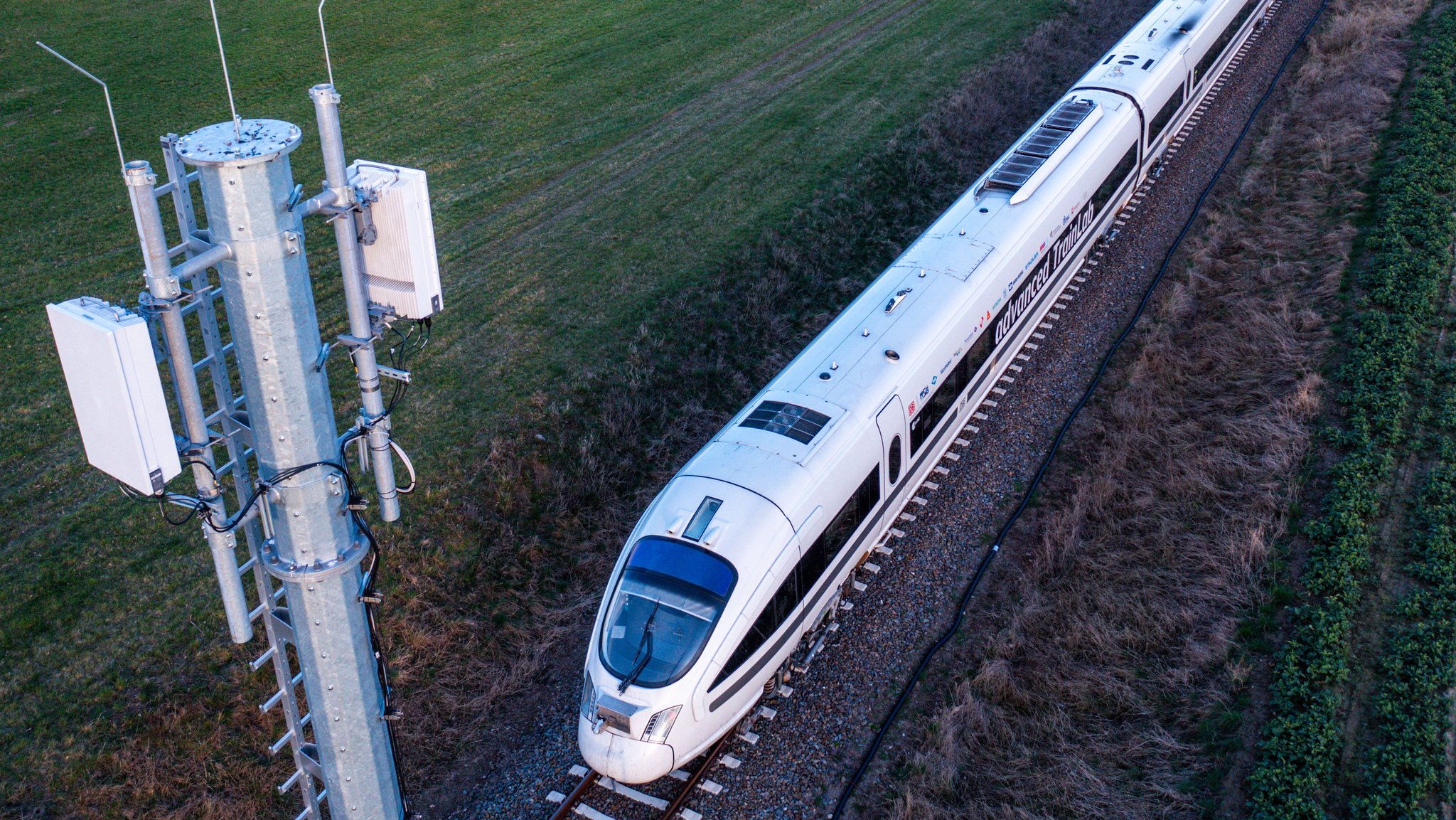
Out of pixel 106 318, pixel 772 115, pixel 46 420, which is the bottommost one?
pixel 46 420

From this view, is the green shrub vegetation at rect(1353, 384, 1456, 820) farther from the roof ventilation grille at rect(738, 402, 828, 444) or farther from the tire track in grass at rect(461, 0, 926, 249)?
the tire track in grass at rect(461, 0, 926, 249)

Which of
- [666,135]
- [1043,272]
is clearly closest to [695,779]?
[1043,272]

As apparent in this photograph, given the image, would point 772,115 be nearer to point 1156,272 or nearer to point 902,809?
point 1156,272

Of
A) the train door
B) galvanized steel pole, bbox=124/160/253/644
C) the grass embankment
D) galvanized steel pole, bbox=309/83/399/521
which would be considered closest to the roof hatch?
the grass embankment

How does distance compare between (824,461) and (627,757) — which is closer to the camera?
(627,757)

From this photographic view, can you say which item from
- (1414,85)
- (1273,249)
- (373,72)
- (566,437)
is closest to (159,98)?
(373,72)

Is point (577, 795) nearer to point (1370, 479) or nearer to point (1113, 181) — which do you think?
point (1370, 479)
